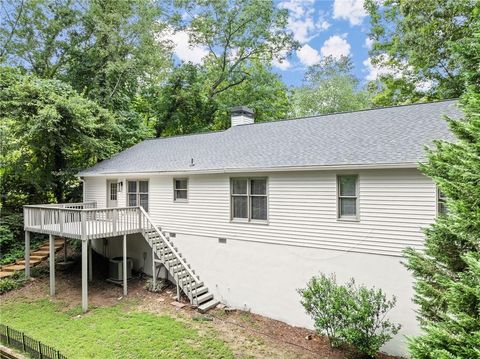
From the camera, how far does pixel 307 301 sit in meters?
7.81


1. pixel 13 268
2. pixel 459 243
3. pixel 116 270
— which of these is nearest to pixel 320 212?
pixel 459 243

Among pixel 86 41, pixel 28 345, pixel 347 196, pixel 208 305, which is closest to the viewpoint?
pixel 28 345

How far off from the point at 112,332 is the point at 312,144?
7.84 m

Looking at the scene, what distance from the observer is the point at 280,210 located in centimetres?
952

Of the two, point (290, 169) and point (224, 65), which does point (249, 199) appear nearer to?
point (290, 169)

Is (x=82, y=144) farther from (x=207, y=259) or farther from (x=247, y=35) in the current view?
(x=247, y=35)

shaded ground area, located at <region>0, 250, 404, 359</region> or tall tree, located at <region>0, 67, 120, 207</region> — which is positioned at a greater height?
tall tree, located at <region>0, 67, 120, 207</region>

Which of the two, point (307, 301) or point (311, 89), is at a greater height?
point (311, 89)

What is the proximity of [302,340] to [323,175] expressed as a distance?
4.37 metres

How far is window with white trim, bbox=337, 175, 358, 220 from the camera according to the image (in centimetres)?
831

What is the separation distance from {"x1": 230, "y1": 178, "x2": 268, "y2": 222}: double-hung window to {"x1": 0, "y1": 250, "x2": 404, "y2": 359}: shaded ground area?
305 cm

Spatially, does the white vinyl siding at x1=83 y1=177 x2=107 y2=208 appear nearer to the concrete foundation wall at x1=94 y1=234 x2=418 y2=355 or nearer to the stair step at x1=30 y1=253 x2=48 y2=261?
the stair step at x1=30 y1=253 x2=48 y2=261

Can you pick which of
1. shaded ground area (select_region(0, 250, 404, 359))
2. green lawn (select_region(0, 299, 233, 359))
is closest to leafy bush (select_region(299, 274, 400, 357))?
shaded ground area (select_region(0, 250, 404, 359))

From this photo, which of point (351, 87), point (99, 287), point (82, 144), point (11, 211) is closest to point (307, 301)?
point (99, 287)
